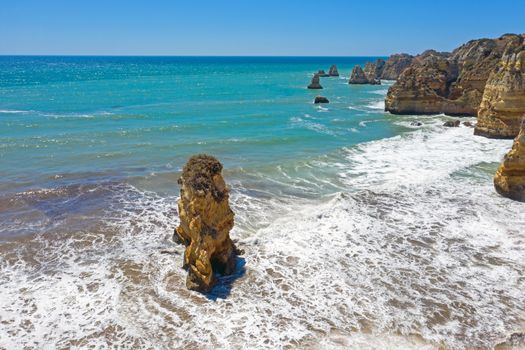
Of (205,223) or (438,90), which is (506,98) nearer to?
(438,90)

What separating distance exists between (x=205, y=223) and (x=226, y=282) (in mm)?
1526

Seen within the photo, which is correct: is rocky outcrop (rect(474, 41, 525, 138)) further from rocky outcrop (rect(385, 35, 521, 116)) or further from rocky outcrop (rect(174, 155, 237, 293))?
rocky outcrop (rect(174, 155, 237, 293))

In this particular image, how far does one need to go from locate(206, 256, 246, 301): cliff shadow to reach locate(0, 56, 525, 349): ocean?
46 mm

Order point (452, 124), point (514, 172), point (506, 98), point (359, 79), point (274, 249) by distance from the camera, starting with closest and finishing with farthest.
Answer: point (274, 249) → point (514, 172) → point (506, 98) → point (452, 124) → point (359, 79)

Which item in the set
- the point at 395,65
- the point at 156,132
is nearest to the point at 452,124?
the point at 156,132

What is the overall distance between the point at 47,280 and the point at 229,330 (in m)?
5.04

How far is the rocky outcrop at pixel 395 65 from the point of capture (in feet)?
290

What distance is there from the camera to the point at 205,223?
392 inches

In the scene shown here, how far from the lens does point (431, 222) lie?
43.5ft

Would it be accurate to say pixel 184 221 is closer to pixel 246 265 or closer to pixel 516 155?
pixel 246 265

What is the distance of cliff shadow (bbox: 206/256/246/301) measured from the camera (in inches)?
364

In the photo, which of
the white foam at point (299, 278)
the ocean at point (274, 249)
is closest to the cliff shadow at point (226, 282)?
the ocean at point (274, 249)

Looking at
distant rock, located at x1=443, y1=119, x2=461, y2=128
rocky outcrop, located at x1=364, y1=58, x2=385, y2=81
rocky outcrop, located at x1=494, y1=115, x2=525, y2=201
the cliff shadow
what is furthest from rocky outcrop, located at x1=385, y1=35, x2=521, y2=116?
rocky outcrop, located at x1=364, y1=58, x2=385, y2=81

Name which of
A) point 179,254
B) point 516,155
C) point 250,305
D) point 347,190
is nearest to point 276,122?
point 347,190
